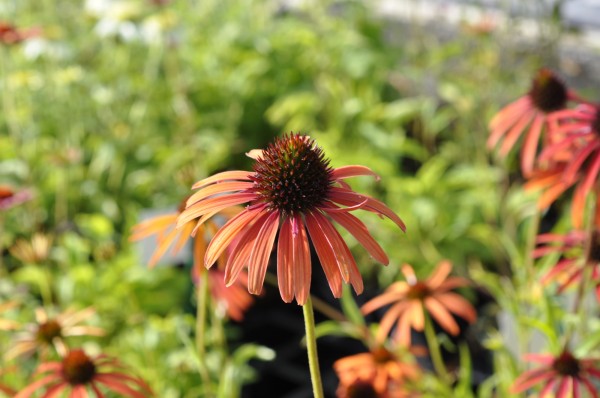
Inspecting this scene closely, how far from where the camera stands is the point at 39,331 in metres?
1.33

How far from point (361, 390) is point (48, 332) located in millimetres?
532

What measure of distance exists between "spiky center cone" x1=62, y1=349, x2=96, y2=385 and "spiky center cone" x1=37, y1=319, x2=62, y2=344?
0.70 ft

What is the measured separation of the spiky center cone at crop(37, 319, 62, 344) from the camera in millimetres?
1326

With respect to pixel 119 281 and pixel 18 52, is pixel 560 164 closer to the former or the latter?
pixel 119 281

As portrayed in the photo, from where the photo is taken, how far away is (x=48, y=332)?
52.2 inches

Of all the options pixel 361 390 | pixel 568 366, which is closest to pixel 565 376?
pixel 568 366

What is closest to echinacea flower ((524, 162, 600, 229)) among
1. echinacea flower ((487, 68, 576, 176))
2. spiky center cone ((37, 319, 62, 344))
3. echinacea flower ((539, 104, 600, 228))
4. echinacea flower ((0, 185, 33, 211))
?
echinacea flower ((539, 104, 600, 228))

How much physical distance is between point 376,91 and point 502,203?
879 millimetres

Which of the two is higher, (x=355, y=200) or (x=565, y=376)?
(x=355, y=200)

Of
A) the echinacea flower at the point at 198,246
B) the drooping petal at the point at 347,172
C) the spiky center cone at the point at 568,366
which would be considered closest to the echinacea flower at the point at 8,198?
the echinacea flower at the point at 198,246

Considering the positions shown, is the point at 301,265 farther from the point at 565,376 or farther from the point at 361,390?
the point at 361,390

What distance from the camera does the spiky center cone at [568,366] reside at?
1.05 meters

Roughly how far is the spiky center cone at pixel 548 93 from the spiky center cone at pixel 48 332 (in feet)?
3.08

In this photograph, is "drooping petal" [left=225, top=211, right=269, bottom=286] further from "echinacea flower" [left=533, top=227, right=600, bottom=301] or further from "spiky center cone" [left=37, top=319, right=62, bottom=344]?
"spiky center cone" [left=37, top=319, right=62, bottom=344]
